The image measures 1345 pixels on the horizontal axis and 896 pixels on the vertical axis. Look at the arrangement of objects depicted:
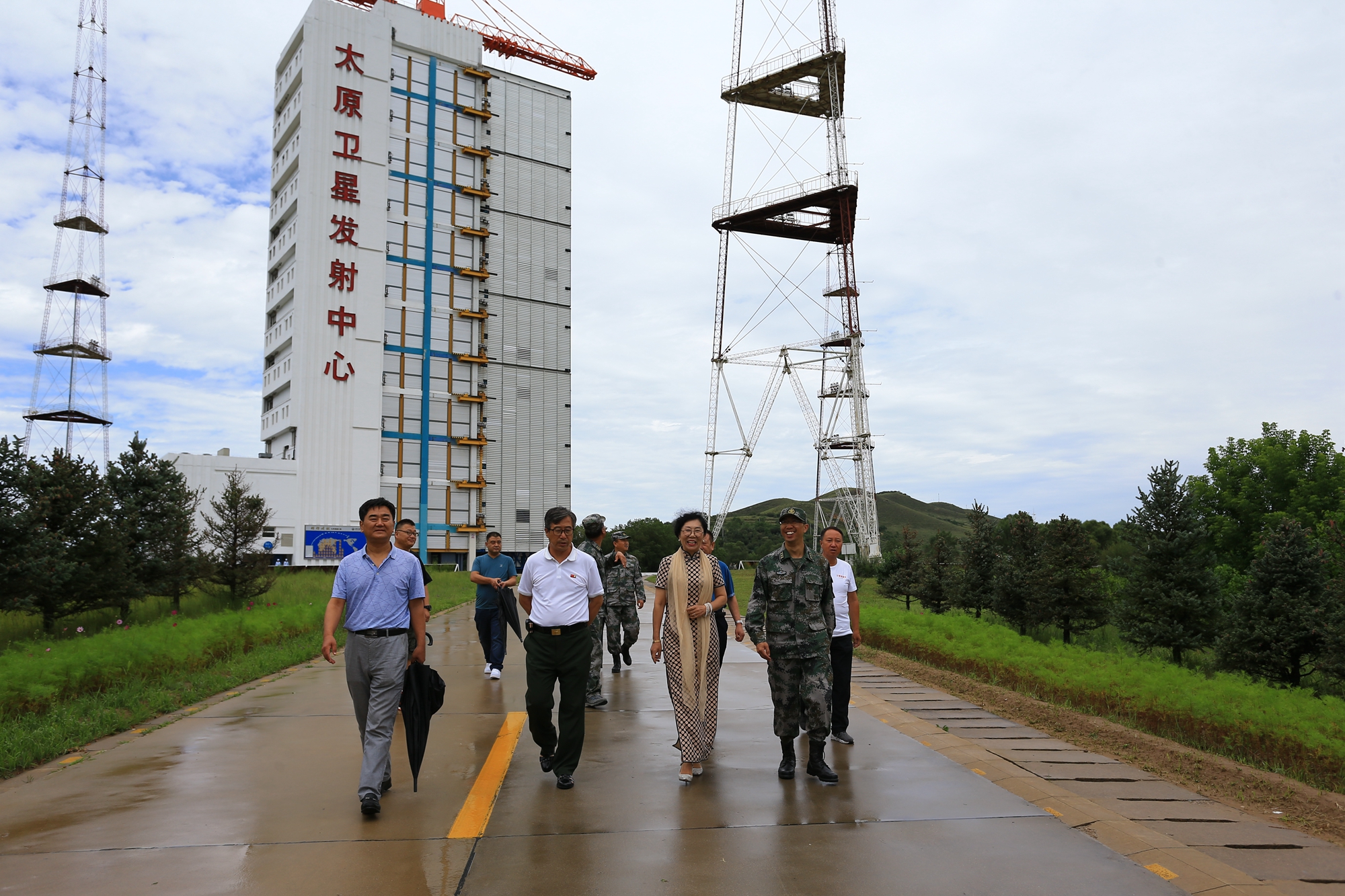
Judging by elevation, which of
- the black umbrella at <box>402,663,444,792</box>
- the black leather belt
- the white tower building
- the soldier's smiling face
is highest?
the white tower building

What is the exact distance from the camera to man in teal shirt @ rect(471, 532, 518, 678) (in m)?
9.65

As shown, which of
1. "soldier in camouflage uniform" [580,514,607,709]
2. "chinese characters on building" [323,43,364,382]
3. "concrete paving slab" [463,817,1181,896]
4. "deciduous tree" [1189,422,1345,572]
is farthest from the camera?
"chinese characters on building" [323,43,364,382]

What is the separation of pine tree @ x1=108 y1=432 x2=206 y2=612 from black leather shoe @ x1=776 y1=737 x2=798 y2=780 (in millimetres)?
17662

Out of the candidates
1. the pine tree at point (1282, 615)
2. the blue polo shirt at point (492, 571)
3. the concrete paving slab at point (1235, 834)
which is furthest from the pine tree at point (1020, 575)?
the concrete paving slab at point (1235, 834)

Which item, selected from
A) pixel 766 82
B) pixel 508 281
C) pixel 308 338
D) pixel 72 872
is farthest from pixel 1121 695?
pixel 508 281

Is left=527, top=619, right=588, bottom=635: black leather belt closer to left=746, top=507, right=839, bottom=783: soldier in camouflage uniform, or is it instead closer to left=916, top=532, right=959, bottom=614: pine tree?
left=746, top=507, right=839, bottom=783: soldier in camouflage uniform

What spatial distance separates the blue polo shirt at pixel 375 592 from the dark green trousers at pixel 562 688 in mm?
844

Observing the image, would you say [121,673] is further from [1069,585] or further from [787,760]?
[1069,585]

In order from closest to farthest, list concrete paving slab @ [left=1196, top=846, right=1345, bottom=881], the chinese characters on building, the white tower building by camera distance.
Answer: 1. concrete paving slab @ [left=1196, top=846, right=1345, bottom=881]
2. the white tower building
3. the chinese characters on building

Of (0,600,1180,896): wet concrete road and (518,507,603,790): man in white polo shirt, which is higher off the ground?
(518,507,603,790): man in white polo shirt

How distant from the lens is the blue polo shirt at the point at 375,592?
5.18 meters

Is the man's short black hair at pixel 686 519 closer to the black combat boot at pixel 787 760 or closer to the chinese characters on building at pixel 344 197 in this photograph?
the black combat boot at pixel 787 760

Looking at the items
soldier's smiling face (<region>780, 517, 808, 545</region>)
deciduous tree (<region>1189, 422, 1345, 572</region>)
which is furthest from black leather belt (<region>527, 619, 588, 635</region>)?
deciduous tree (<region>1189, 422, 1345, 572</region>)

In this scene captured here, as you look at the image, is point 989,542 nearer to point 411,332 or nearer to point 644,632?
point 644,632
